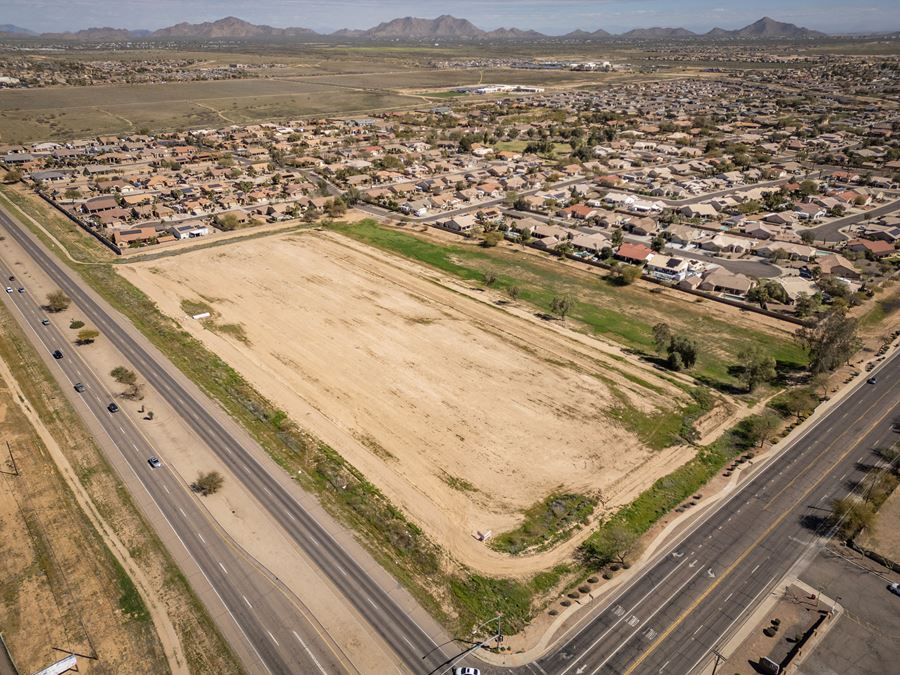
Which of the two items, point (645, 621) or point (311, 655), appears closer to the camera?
point (311, 655)

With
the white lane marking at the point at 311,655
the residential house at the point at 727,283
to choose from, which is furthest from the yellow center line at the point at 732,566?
the residential house at the point at 727,283

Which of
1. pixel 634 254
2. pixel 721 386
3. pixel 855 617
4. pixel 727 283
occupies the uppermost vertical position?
pixel 634 254

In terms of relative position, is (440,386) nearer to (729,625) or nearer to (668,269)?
(729,625)

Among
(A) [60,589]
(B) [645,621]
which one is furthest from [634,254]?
(A) [60,589]

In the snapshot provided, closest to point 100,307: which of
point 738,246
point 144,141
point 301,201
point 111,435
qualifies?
point 111,435

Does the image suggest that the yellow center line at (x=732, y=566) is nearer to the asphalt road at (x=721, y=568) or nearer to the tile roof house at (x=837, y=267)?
the asphalt road at (x=721, y=568)

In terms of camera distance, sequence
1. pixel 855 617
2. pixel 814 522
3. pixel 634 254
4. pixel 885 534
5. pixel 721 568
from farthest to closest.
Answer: pixel 634 254 → pixel 814 522 → pixel 885 534 → pixel 721 568 → pixel 855 617
